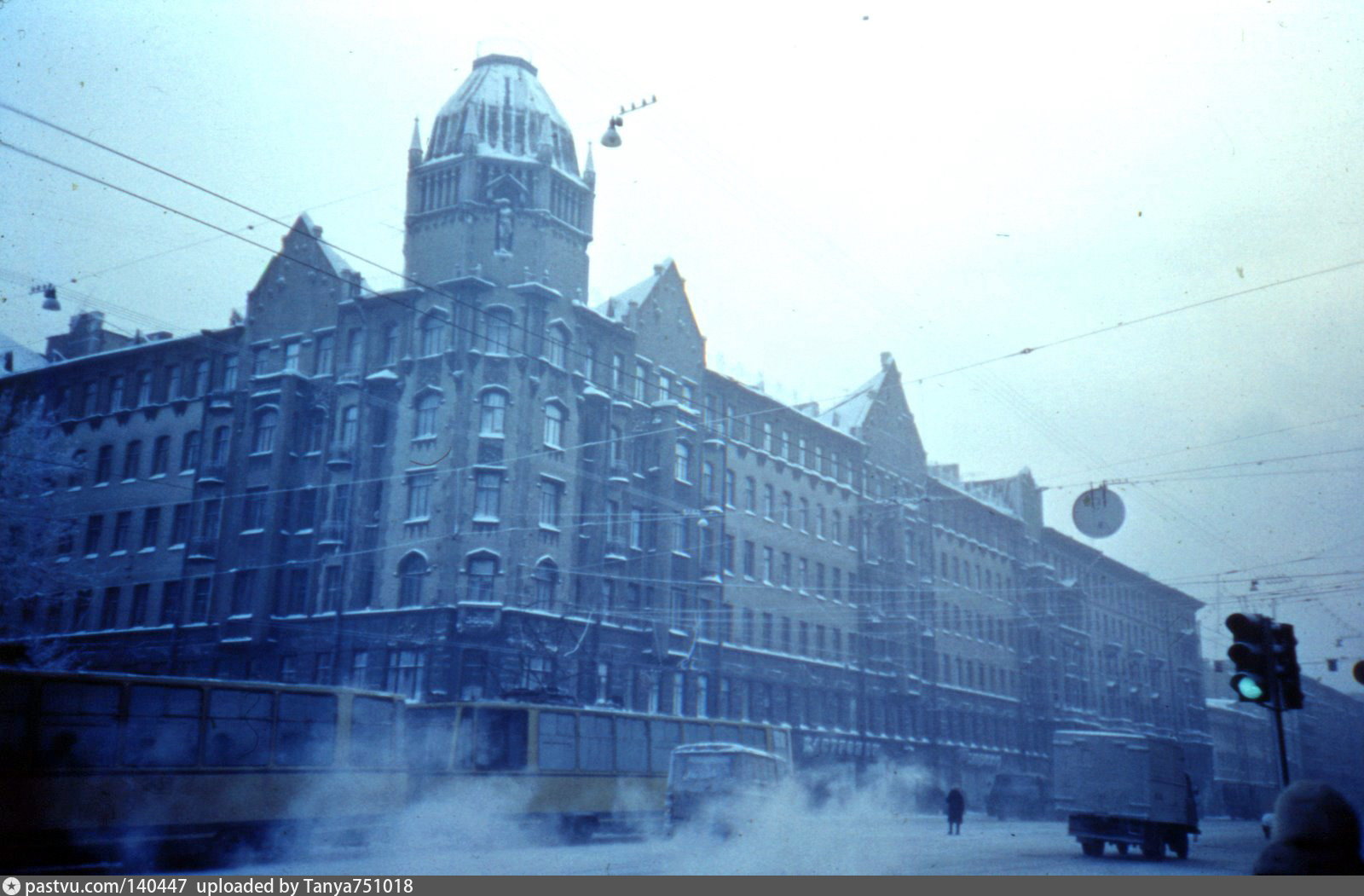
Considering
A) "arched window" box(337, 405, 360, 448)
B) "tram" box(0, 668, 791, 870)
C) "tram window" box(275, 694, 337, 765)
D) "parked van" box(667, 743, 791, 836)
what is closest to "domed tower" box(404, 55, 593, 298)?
"arched window" box(337, 405, 360, 448)

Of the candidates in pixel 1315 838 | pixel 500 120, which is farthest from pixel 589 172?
pixel 1315 838

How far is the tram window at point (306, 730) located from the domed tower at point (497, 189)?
21869 mm

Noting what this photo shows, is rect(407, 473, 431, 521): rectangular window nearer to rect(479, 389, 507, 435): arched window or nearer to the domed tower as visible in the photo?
rect(479, 389, 507, 435): arched window

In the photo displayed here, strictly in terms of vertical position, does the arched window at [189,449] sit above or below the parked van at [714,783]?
above

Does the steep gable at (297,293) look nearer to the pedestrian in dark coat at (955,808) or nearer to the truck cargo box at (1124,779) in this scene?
the pedestrian in dark coat at (955,808)

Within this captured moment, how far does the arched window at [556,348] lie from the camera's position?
128ft

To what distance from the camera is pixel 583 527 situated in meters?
39.3

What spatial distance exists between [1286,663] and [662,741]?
59.9 feet

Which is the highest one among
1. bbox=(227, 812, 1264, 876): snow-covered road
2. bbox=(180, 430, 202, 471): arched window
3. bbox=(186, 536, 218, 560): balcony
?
bbox=(180, 430, 202, 471): arched window

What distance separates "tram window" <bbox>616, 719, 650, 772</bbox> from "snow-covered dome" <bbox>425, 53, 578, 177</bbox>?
21047mm

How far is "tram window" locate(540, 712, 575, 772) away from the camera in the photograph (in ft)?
79.4

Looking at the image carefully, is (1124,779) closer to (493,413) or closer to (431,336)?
(493,413)

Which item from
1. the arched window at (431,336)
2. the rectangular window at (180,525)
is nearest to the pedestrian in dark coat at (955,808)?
the arched window at (431,336)
